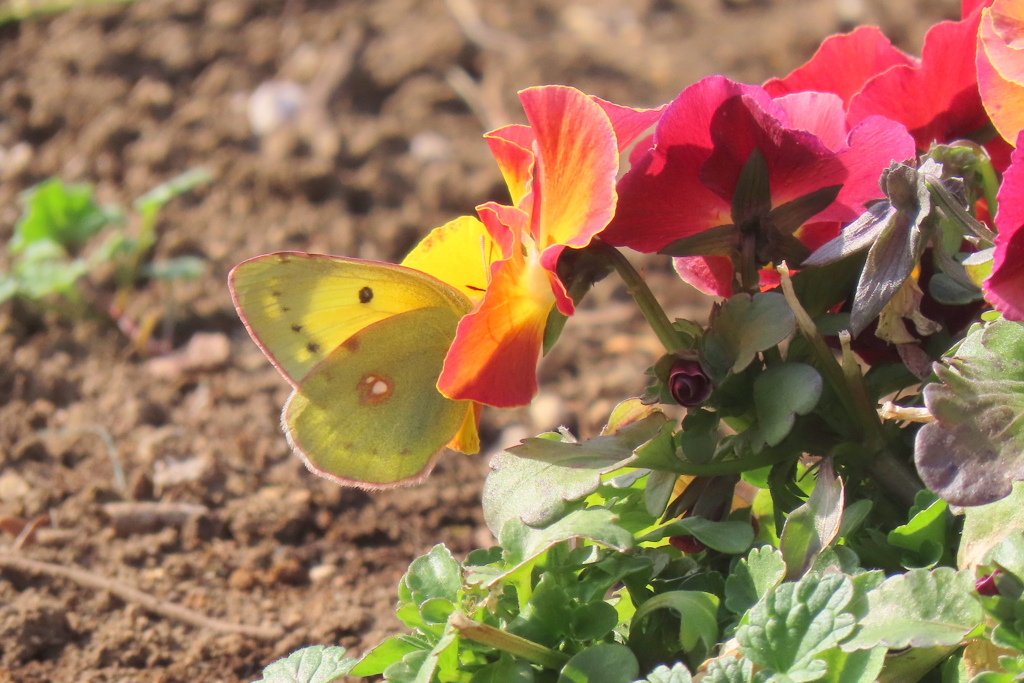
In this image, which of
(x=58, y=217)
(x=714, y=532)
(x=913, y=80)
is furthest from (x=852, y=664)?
(x=58, y=217)

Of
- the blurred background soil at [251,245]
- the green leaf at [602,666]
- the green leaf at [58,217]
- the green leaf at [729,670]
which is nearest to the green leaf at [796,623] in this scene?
the green leaf at [729,670]

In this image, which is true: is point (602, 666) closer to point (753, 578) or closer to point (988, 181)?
point (753, 578)

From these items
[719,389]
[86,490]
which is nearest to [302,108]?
[86,490]

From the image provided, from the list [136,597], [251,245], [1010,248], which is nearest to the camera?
[1010,248]

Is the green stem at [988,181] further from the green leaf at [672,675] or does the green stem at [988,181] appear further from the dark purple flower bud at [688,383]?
the green leaf at [672,675]

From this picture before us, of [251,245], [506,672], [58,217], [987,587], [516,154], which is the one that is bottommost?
[251,245]

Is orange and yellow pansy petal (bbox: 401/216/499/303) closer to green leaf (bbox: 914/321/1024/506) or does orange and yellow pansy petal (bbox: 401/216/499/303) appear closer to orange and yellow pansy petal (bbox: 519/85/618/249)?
orange and yellow pansy petal (bbox: 519/85/618/249)
